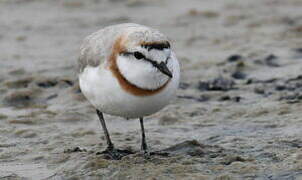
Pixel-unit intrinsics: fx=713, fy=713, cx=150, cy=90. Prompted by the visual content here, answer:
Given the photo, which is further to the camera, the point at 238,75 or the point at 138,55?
the point at 238,75

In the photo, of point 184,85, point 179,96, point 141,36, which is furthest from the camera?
point 184,85

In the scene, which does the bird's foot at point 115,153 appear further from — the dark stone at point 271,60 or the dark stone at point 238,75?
the dark stone at point 271,60

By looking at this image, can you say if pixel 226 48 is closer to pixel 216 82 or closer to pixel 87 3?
pixel 216 82

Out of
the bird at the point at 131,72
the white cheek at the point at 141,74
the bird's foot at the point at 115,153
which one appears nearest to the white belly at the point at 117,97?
the bird at the point at 131,72

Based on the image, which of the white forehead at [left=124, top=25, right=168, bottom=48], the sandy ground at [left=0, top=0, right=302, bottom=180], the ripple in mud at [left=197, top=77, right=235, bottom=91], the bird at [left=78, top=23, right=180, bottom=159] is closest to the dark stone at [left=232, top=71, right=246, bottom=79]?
the sandy ground at [left=0, top=0, right=302, bottom=180]

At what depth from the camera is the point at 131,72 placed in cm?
602

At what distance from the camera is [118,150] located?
700 cm

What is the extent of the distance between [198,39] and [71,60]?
7.26ft

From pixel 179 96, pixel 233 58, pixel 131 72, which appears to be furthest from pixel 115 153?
pixel 233 58

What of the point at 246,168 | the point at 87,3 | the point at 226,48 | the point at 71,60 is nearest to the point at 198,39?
the point at 226,48

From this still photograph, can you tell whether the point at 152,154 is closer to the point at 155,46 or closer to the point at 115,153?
the point at 115,153

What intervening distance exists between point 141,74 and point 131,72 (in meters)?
0.09

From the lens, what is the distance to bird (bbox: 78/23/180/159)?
5980mm

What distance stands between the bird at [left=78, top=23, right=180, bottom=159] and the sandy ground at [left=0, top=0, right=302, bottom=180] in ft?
2.01
